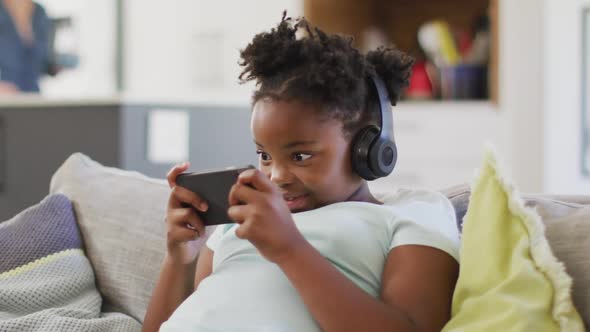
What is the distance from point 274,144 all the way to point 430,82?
234 cm

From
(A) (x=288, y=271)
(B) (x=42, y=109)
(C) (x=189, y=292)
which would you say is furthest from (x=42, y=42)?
(A) (x=288, y=271)

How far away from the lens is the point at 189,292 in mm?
1106

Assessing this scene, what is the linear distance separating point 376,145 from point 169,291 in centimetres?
35

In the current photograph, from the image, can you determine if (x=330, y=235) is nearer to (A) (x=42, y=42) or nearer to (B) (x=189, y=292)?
(B) (x=189, y=292)

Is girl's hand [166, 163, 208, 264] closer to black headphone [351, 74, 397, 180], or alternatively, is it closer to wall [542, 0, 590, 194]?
black headphone [351, 74, 397, 180]

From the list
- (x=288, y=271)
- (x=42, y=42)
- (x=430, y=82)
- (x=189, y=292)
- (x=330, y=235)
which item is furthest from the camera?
(x=42, y=42)

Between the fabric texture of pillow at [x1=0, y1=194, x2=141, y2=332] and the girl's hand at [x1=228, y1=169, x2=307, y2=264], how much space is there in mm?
418

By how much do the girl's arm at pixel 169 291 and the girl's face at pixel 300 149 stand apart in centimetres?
19

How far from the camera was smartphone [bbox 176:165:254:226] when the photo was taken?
92 centimetres

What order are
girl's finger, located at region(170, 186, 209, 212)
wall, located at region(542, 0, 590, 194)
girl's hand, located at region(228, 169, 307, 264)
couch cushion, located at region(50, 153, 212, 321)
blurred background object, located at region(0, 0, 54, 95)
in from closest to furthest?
girl's hand, located at region(228, 169, 307, 264) < girl's finger, located at region(170, 186, 209, 212) < couch cushion, located at region(50, 153, 212, 321) < wall, located at region(542, 0, 590, 194) < blurred background object, located at region(0, 0, 54, 95)

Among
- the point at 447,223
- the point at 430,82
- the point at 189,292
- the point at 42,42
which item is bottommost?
the point at 189,292

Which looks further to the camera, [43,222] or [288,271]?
[43,222]

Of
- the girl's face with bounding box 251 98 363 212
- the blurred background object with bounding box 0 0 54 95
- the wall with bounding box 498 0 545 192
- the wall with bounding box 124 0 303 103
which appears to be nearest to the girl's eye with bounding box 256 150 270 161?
the girl's face with bounding box 251 98 363 212

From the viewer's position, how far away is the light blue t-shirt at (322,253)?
3.06 feet
